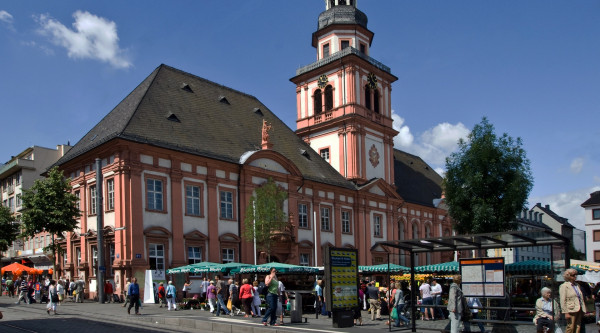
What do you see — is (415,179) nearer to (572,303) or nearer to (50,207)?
(50,207)

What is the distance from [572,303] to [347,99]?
125ft

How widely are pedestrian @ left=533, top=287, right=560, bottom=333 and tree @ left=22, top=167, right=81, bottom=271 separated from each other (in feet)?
83.6

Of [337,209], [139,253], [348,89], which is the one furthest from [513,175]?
[139,253]

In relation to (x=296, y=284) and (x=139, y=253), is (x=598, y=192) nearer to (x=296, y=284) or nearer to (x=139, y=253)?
(x=296, y=284)

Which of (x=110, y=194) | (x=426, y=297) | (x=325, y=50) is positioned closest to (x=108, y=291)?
(x=110, y=194)

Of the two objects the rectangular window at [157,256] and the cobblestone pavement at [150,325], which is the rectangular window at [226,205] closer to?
the rectangular window at [157,256]

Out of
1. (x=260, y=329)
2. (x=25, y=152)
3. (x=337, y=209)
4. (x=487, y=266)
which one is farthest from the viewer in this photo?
(x=25, y=152)

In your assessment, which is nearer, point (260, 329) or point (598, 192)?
point (260, 329)

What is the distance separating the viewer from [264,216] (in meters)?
35.4

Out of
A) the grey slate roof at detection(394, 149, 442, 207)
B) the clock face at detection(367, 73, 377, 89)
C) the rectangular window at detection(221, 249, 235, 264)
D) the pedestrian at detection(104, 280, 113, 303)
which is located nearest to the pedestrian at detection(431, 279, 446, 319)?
the rectangular window at detection(221, 249, 235, 264)

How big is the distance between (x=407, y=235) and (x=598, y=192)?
46180 mm

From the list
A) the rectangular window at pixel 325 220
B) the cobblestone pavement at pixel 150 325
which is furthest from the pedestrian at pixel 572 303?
the rectangular window at pixel 325 220

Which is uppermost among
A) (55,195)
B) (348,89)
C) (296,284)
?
(348,89)

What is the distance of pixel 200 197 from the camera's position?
116ft
